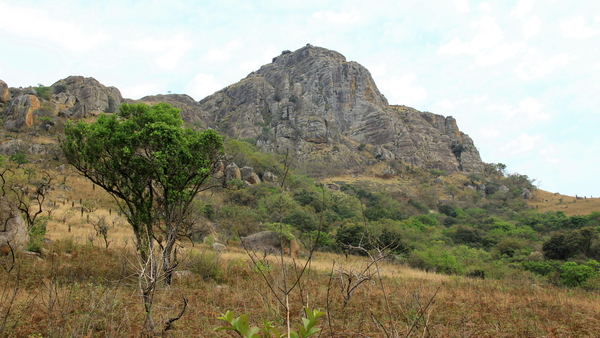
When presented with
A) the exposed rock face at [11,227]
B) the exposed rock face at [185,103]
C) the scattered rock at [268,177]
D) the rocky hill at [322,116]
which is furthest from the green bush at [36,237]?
the exposed rock face at [185,103]

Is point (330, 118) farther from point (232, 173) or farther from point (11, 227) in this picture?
point (11, 227)

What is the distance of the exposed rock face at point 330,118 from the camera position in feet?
251

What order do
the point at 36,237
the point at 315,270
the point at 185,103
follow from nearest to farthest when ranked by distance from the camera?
the point at 36,237 → the point at 315,270 → the point at 185,103

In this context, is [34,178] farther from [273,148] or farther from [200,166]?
[273,148]

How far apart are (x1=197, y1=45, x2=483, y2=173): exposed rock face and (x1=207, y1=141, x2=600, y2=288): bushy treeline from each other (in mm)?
20683

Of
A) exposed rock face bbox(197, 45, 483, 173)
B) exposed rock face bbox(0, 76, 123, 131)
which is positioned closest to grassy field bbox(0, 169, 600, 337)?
exposed rock face bbox(0, 76, 123, 131)

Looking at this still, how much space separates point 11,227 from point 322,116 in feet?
264

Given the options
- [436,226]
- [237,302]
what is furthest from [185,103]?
[237,302]

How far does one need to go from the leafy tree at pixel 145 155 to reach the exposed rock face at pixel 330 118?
199 feet

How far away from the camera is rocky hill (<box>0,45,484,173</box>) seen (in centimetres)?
7162

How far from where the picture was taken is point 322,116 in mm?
85750


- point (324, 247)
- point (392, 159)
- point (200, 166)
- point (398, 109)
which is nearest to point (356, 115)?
point (398, 109)

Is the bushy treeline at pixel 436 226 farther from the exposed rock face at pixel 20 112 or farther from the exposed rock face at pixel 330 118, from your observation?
the exposed rock face at pixel 20 112

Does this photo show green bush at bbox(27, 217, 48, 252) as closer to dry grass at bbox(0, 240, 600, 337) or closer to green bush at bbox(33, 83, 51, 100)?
dry grass at bbox(0, 240, 600, 337)
